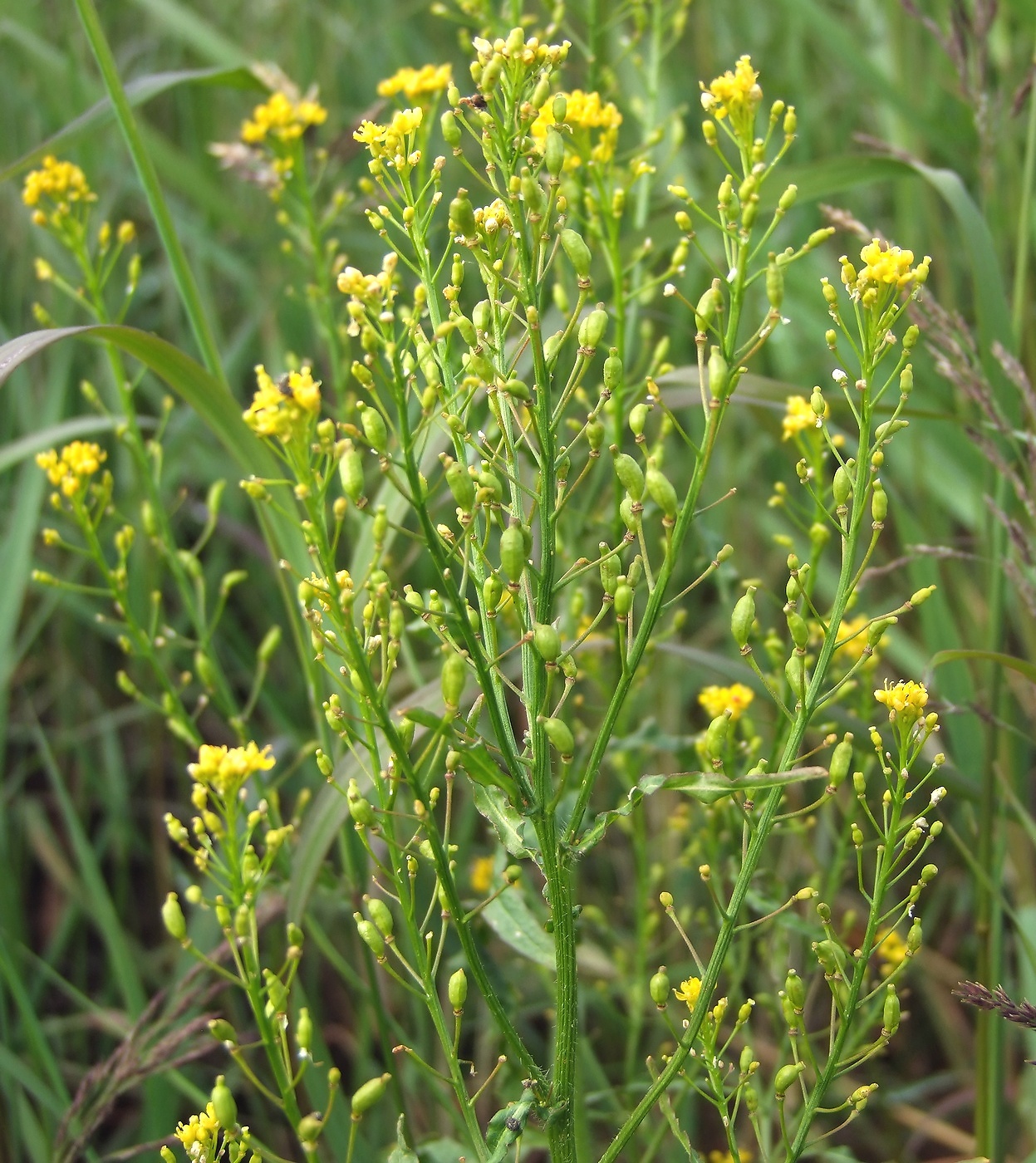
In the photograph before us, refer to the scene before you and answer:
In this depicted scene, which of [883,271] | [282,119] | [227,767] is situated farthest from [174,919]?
[282,119]

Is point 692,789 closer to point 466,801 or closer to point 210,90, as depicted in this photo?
point 466,801

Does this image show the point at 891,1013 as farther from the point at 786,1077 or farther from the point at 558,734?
the point at 558,734

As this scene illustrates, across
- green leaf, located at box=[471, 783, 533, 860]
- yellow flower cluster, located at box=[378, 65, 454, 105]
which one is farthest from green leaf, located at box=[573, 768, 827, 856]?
yellow flower cluster, located at box=[378, 65, 454, 105]

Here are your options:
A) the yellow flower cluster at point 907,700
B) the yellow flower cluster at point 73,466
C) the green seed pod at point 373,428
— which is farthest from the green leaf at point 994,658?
the yellow flower cluster at point 73,466

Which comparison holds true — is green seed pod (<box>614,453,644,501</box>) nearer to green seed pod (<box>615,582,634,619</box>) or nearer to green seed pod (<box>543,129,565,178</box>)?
green seed pod (<box>615,582,634,619</box>)

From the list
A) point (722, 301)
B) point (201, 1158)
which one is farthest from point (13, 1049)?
point (722, 301)

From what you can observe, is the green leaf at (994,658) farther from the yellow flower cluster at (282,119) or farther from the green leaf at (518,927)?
the yellow flower cluster at (282,119)

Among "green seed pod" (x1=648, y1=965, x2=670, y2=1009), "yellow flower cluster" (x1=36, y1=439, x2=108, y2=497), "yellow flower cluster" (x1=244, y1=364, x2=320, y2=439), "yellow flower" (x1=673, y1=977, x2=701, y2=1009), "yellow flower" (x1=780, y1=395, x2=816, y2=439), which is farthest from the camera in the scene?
"yellow flower cluster" (x1=36, y1=439, x2=108, y2=497)
